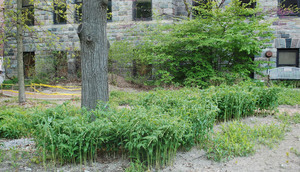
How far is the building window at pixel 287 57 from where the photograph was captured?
40.6 ft

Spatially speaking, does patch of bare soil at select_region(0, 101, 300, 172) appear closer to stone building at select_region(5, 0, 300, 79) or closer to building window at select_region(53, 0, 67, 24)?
A: building window at select_region(53, 0, 67, 24)

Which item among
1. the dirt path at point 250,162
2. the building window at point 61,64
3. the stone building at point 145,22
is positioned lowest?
the dirt path at point 250,162

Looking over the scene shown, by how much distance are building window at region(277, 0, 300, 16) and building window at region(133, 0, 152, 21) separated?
6.18m

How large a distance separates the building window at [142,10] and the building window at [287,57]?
21.7 feet

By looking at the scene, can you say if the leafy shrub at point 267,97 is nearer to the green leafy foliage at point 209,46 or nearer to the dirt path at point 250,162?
the dirt path at point 250,162

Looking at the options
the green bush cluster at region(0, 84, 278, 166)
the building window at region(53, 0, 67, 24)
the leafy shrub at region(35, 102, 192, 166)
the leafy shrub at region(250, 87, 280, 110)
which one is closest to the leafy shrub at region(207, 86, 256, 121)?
the leafy shrub at region(250, 87, 280, 110)

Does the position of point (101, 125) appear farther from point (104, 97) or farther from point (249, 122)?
point (249, 122)

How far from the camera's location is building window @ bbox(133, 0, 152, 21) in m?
13.6

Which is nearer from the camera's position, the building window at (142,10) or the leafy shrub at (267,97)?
the leafy shrub at (267,97)

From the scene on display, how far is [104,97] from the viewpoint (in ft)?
14.1

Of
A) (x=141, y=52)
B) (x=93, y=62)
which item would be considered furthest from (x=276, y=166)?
(x=141, y=52)

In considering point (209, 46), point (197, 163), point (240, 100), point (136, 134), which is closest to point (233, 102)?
point (240, 100)

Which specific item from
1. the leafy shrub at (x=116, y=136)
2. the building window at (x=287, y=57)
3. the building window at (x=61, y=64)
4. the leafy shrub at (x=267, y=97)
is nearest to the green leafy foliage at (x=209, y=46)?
the building window at (x=287, y=57)

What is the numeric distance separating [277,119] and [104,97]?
11.6ft
